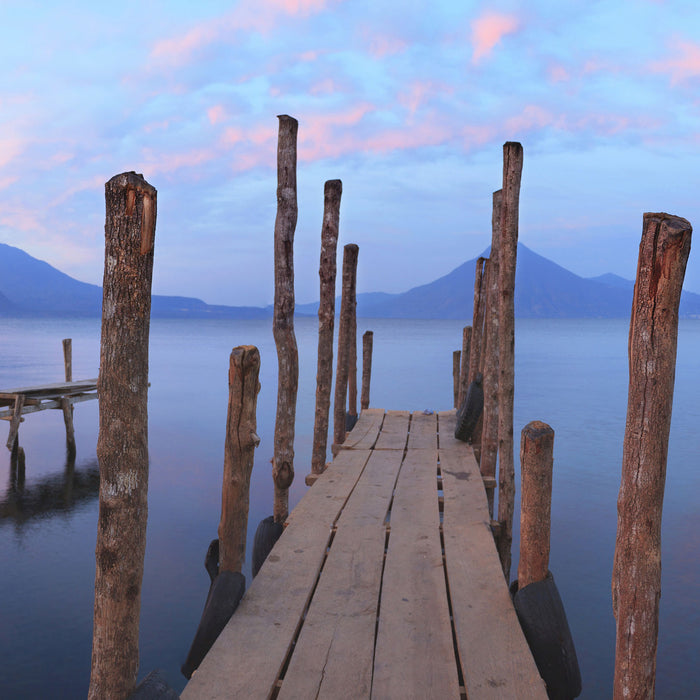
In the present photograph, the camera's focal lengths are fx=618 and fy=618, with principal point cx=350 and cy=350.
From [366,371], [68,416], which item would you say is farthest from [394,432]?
[68,416]

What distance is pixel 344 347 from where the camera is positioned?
9344 mm

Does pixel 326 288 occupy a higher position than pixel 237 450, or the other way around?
pixel 326 288

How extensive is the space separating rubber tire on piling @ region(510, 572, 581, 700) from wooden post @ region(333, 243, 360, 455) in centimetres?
531

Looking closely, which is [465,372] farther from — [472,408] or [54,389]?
[54,389]

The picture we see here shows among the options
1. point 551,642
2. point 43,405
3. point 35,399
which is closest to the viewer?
point 551,642

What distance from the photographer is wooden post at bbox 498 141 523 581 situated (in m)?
5.98

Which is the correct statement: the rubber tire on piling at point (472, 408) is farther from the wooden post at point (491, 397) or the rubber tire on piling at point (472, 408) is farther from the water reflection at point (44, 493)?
the water reflection at point (44, 493)

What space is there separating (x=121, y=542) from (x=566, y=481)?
47.8ft

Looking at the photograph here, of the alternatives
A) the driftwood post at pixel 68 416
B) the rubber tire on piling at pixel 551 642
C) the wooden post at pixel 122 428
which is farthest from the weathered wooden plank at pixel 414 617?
the driftwood post at pixel 68 416

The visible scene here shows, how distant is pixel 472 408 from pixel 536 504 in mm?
4831

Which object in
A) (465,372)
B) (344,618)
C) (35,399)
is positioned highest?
(465,372)

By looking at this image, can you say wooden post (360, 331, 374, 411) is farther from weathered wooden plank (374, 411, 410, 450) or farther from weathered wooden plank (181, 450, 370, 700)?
weathered wooden plank (181, 450, 370, 700)

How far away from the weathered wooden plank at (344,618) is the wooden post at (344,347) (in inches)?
149

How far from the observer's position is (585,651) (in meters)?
7.91
